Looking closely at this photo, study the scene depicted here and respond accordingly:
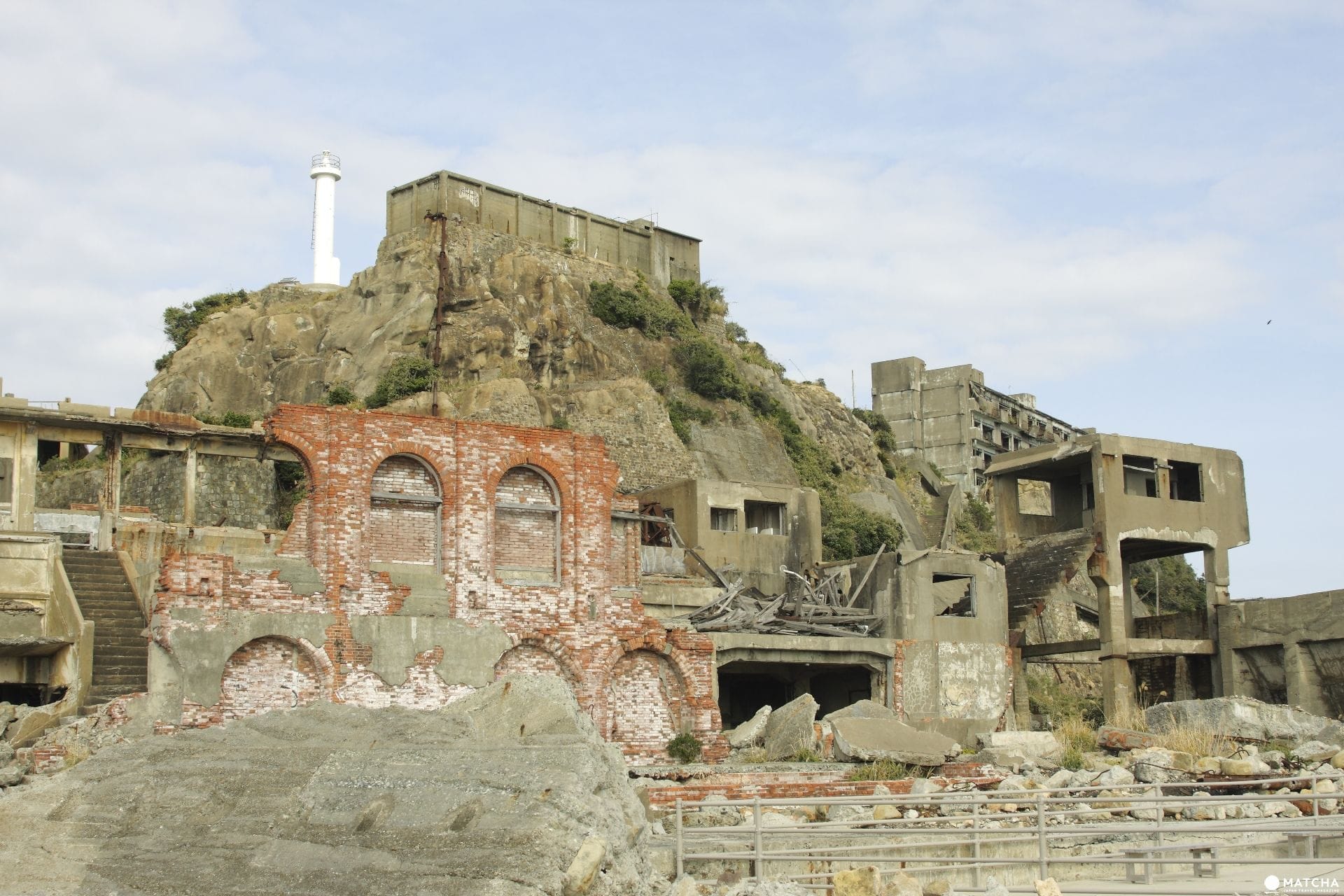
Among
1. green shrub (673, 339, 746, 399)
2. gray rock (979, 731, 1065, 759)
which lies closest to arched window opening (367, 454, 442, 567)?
gray rock (979, 731, 1065, 759)

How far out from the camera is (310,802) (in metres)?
17.0

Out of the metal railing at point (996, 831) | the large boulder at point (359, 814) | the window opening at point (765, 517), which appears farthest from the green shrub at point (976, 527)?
the large boulder at point (359, 814)

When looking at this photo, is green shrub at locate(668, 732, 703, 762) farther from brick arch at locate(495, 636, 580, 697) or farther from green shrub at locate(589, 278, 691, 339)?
green shrub at locate(589, 278, 691, 339)

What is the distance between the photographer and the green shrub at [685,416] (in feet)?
170

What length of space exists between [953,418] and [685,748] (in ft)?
139

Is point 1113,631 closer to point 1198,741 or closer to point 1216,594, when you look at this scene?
point 1216,594

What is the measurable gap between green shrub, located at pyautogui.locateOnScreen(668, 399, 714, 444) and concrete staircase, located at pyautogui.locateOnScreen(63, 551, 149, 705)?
26.6 m

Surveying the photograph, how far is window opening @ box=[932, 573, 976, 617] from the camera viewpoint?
110 feet

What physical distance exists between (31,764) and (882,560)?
18541 millimetres

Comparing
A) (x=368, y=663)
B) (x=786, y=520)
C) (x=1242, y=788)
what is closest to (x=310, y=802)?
(x=368, y=663)

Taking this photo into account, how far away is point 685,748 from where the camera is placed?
2855 centimetres

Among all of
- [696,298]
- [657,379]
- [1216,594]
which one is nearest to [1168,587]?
[696,298]

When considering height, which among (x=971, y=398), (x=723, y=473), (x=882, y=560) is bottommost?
(x=882, y=560)

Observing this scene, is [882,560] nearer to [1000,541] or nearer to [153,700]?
[1000,541]
